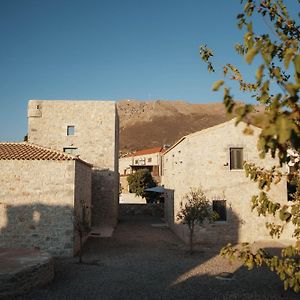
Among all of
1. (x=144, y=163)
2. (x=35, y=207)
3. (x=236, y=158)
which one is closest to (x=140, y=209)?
(x=236, y=158)

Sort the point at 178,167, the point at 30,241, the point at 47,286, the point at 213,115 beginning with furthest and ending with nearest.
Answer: the point at 213,115
the point at 178,167
the point at 30,241
the point at 47,286

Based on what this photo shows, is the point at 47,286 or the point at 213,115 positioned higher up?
the point at 213,115

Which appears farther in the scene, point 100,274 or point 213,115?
point 213,115

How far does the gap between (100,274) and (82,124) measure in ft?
53.6

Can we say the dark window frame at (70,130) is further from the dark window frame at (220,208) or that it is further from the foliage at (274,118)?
the foliage at (274,118)

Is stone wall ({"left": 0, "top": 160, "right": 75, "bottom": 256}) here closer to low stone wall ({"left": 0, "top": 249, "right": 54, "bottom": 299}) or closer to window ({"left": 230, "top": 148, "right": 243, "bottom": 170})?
low stone wall ({"left": 0, "top": 249, "right": 54, "bottom": 299})

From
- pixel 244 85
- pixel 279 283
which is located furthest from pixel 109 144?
pixel 244 85

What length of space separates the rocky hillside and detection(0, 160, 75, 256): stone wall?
84117 millimetres

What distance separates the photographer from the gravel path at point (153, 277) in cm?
1091

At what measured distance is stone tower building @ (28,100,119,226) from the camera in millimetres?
27469

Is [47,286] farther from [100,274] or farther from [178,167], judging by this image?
[178,167]

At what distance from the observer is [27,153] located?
56.6 ft

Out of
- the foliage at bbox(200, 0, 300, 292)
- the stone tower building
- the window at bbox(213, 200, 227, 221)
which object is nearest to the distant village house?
the stone tower building

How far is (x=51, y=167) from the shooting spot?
16.4m
